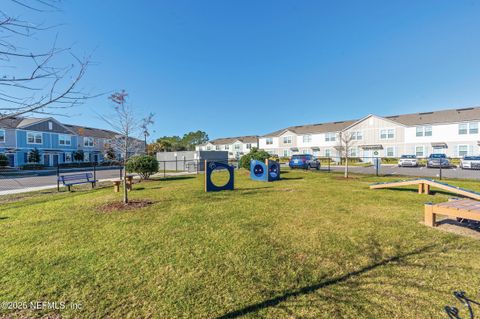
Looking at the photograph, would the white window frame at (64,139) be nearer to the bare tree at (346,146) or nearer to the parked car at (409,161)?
the bare tree at (346,146)

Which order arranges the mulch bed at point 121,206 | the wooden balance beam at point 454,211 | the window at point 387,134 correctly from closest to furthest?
the wooden balance beam at point 454,211 < the mulch bed at point 121,206 < the window at point 387,134

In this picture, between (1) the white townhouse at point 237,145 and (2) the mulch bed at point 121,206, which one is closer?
(2) the mulch bed at point 121,206

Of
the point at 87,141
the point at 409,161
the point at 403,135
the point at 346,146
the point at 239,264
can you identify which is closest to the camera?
the point at 239,264

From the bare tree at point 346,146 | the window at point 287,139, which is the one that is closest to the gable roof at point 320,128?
the window at point 287,139

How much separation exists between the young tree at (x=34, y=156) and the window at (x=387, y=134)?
5559cm

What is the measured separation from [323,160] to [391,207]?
34.5 metres

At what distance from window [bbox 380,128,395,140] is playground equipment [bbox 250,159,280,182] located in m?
33.2

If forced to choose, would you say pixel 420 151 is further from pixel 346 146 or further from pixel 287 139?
pixel 346 146

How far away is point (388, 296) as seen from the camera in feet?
8.32

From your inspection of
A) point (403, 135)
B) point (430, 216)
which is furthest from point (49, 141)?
point (403, 135)

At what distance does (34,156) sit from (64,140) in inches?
261

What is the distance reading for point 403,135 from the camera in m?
35.7

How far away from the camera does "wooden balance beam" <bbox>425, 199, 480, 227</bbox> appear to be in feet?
13.9

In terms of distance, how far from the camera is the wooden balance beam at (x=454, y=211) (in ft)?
13.9
